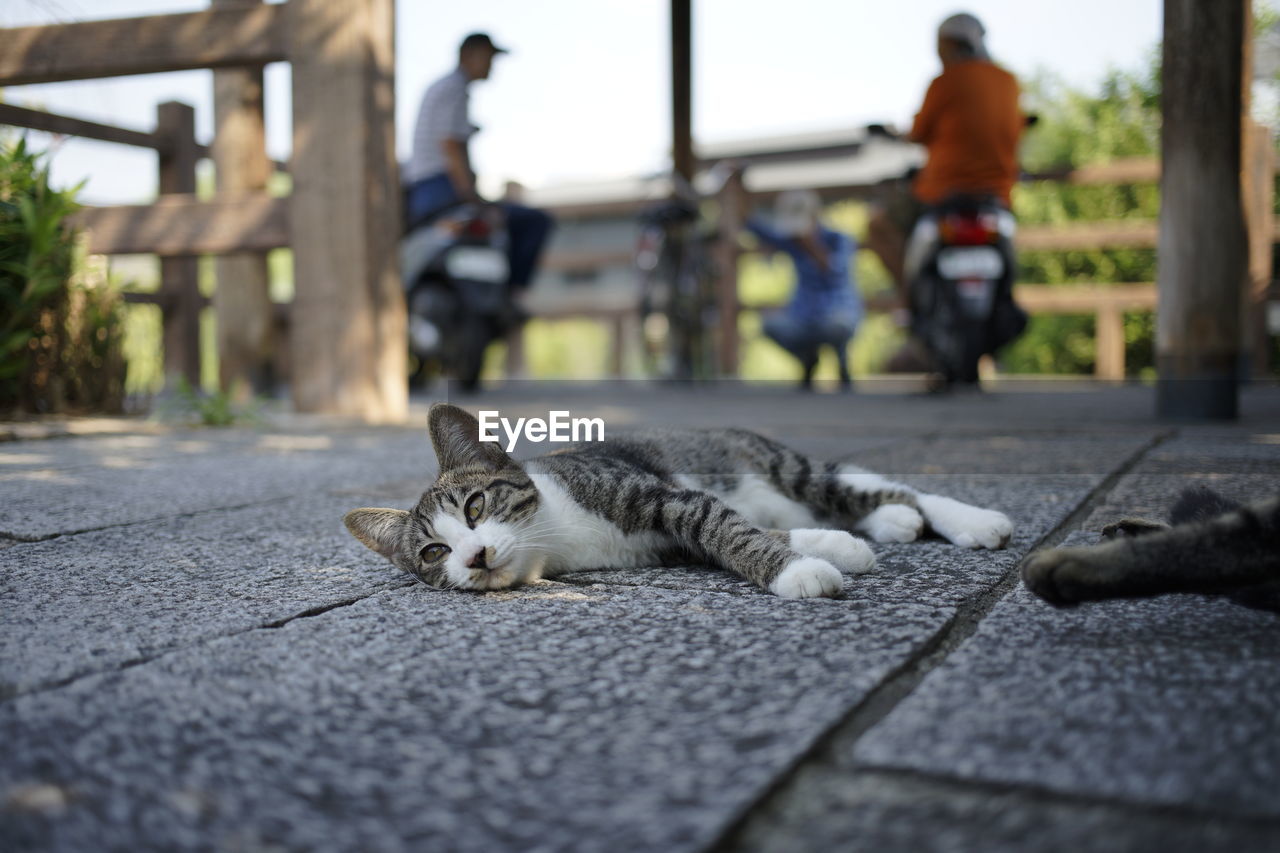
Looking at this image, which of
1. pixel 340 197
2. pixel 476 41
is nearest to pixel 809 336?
pixel 476 41

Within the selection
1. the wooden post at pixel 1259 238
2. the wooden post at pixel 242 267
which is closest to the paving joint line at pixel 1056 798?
the wooden post at pixel 242 267

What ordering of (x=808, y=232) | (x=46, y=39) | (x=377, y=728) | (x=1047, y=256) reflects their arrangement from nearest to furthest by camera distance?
(x=377, y=728)
(x=46, y=39)
(x=808, y=232)
(x=1047, y=256)

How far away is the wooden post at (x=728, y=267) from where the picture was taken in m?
8.66

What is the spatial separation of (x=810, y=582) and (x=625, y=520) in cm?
47

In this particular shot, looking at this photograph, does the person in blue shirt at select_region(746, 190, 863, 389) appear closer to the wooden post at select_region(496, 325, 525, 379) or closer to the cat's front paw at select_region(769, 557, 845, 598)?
the wooden post at select_region(496, 325, 525, 379)

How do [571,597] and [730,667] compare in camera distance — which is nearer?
[730,667]

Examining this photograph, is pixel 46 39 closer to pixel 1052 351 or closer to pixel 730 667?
pixel 730 667

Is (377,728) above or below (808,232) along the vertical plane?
below

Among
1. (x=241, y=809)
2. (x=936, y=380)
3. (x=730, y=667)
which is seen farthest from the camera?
(x=936, y=380)

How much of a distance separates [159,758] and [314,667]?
24 cm

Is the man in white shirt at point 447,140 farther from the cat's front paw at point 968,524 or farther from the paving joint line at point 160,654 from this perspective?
the paving joint line at point 160,654

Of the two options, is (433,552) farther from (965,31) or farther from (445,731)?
(965,31)

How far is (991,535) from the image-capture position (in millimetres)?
1669

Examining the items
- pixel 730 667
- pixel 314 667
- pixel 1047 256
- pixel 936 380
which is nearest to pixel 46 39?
pixel 314 667
